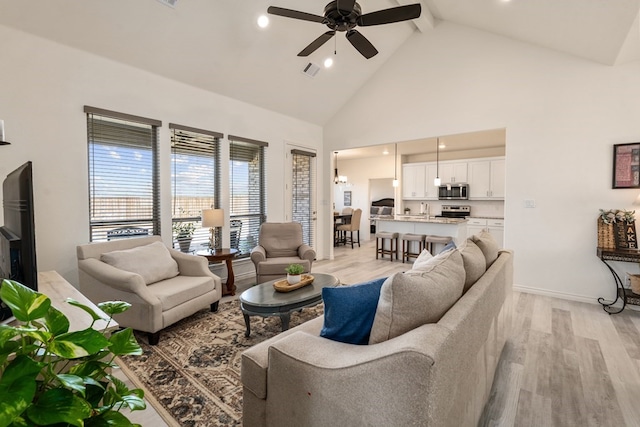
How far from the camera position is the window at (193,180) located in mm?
4141

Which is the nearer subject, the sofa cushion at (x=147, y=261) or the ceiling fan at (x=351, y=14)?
the ceiling fan at (x=351, y=14)

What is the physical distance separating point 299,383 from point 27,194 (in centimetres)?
138

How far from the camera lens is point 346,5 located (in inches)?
101

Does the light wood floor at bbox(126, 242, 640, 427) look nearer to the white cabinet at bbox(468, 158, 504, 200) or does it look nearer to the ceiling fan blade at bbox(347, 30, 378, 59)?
the ceiling fan blade at bbox(347, 30, 378, 59)

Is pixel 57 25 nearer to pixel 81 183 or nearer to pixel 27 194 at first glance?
pixel 81 183

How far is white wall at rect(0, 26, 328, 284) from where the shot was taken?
285 cm

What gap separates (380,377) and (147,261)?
289 cm

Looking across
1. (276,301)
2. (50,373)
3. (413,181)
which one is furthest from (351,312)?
(413,181)

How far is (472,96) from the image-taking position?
14.9ft

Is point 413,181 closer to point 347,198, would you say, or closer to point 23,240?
point 347,198

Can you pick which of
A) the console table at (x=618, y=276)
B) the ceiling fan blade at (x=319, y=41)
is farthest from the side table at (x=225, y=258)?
the console table at (x=618, y=276)

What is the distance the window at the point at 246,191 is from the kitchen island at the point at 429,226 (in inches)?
111

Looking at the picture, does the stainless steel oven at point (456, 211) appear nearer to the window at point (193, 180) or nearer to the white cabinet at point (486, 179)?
the white cabinet at point (486, 179)

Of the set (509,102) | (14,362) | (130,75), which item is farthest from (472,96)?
(14,362)
